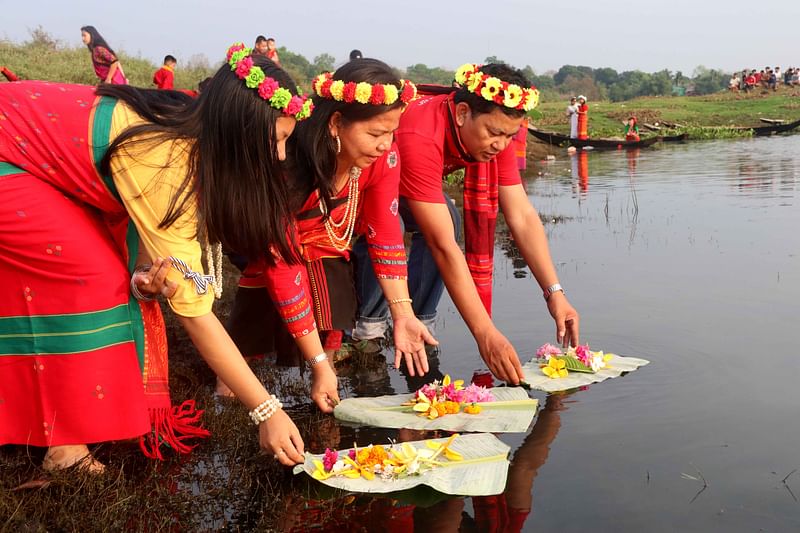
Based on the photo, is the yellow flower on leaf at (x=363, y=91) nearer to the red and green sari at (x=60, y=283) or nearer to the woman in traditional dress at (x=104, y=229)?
the woman in traditional dress at (x=104, y=229)

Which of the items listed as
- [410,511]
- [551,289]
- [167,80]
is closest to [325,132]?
[551,289]

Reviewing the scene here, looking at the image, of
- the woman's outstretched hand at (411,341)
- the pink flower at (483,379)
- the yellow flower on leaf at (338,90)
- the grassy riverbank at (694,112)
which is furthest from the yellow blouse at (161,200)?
the grassy riverbank at (694,112)

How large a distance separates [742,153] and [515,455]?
721 inches

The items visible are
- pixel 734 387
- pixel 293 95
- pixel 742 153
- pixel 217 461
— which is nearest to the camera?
pixel 293 95

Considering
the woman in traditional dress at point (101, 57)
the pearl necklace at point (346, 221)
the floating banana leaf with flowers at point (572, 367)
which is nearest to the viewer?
the pearl necklace at point (346, 221)

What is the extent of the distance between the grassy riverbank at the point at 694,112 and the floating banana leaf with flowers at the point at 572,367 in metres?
22.5

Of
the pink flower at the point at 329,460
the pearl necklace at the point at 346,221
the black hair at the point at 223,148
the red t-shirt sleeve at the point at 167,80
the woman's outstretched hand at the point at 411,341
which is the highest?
the red t-shirt sleeve at the point at 167,80

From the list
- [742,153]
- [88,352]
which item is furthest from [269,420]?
[742,153]

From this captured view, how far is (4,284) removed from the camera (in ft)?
9.58

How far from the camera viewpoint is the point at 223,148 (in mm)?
2762

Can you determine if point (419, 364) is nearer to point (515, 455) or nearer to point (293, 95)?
point (515, 455)

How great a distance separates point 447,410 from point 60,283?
186cm

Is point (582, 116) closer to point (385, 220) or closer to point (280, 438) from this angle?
point (385, 220)

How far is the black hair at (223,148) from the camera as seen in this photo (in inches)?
108
